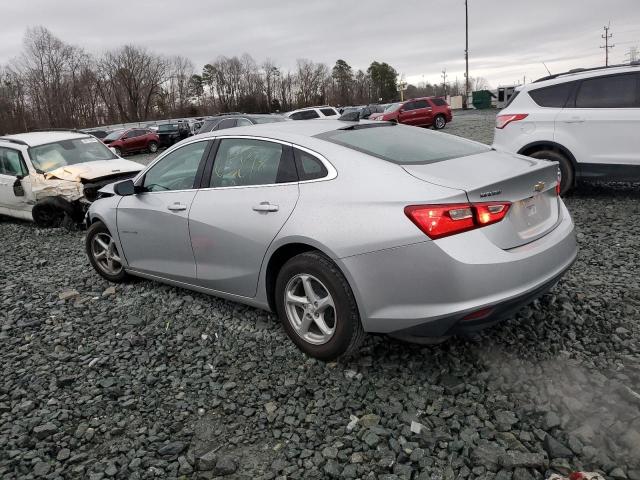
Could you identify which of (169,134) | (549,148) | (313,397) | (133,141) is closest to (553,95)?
(549,148)

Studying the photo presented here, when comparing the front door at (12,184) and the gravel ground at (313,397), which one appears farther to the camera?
the front door at (12,184)

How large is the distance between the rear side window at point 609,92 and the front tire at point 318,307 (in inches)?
215

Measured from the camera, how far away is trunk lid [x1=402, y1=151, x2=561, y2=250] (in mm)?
2820

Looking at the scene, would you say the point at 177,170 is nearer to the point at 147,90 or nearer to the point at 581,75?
the point at 581,75

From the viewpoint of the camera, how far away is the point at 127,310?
457 centimetres

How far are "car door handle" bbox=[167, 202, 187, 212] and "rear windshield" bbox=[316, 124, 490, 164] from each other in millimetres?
1270

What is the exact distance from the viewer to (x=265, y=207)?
11.2 feet

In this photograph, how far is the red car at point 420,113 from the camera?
25.2m

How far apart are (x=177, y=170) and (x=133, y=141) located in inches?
928

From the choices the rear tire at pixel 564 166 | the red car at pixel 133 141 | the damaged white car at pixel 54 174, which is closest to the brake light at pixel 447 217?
the rear tire at pixel 564 166

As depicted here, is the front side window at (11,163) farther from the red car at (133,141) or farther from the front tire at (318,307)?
the red car at (133,141)

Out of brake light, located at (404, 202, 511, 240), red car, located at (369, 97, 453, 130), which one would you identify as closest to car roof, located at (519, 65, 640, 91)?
brake light, located at (404, 202, 511, 240)

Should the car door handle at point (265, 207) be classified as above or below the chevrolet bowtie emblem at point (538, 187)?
below

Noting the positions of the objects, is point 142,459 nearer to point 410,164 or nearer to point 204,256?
point 204,256
